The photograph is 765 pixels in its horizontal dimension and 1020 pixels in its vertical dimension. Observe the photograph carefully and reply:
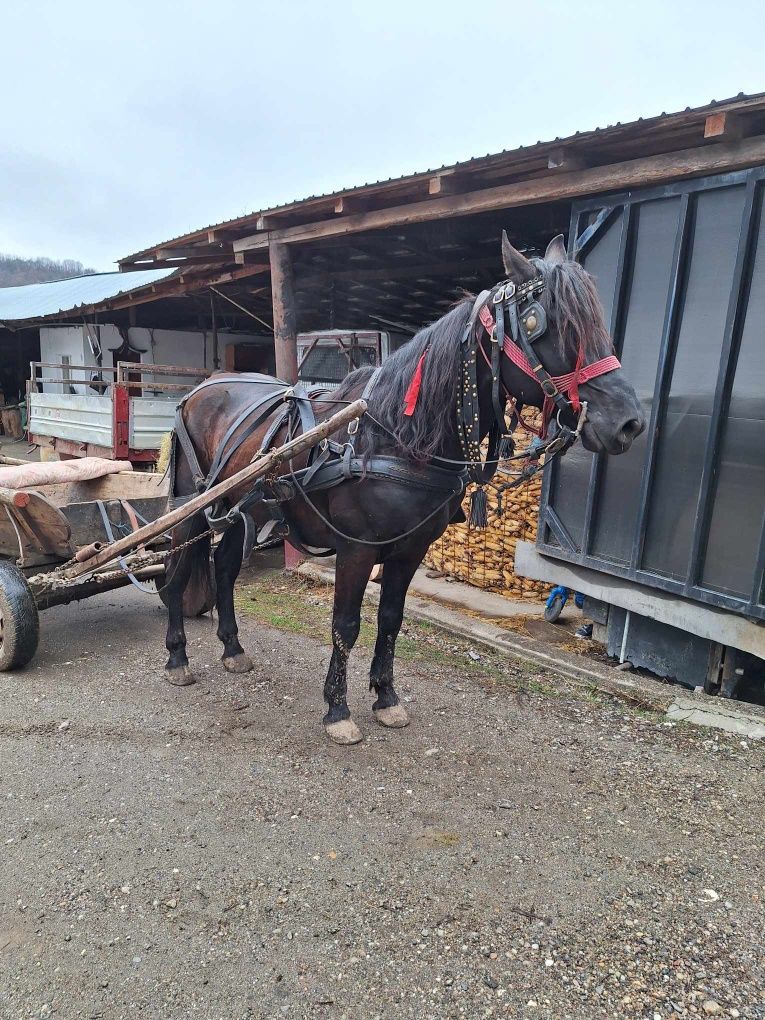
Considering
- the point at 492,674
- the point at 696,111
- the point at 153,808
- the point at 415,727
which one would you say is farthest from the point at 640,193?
the point at 153,808

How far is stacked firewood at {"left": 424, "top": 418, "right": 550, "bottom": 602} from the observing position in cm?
552

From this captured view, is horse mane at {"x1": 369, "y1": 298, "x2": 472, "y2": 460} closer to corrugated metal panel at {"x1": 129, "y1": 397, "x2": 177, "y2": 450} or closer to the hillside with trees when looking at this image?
corrugated metal panel at {"x1": 129, "y1": 397, "x2": 177, "y2": 450}

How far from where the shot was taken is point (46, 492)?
491 centimetres

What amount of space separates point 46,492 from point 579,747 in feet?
14.0

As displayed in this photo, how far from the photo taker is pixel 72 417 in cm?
1002

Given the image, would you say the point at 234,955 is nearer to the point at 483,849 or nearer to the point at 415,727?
the point at 483,849

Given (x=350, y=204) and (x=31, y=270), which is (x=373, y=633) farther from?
(x=31, y=270)

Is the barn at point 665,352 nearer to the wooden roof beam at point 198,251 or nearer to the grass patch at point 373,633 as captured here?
the grass patch at point 373,633

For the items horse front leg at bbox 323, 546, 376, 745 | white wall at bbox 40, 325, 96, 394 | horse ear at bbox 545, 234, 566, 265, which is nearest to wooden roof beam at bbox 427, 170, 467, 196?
horse ear at bbox 545, 234, 566, 265

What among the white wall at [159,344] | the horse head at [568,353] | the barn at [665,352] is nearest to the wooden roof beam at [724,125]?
the barn at [665,352]

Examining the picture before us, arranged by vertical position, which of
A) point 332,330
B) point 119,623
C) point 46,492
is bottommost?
point 119,623

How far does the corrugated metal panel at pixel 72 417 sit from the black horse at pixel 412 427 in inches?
227

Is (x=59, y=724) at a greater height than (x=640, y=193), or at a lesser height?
lesser

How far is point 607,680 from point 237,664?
7.67 ft
